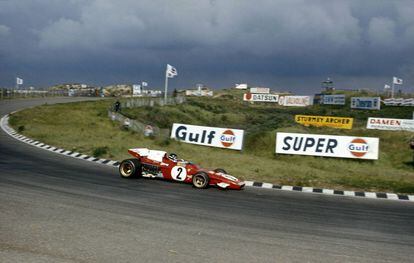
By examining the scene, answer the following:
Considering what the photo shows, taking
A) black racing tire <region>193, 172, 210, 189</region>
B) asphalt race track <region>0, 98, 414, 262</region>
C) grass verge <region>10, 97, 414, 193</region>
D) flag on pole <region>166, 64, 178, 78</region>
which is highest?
flag on pole <region>166, 64, 178, 78</region>

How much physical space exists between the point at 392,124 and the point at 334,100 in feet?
129

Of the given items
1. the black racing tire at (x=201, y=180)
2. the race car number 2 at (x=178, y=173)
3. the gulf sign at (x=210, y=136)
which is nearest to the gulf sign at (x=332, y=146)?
the gulf sign at (x=210, y=136)

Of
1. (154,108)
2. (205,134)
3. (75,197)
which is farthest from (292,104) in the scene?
(75,197)

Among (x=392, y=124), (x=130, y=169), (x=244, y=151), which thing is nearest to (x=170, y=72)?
→ (x=244, y=151)

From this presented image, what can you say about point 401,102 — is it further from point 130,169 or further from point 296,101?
point 130,169

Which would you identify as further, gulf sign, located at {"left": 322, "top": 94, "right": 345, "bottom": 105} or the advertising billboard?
gulf sign, located at {"left": 322, "top": 94, "right": 345, "bottom": 105}

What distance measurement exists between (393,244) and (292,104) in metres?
75.3

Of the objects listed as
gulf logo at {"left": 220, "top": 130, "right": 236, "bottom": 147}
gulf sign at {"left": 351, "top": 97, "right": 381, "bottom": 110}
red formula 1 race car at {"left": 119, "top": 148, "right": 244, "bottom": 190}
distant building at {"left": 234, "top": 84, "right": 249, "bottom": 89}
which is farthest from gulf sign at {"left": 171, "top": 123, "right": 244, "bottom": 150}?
distant building at {"left": 234, "top": 84, "right": 249, "bottom": 89}

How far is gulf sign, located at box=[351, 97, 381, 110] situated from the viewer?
70650 millimetres

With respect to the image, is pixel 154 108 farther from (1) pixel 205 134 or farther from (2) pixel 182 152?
(2) pixel 182 152

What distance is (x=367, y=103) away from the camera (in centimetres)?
7300

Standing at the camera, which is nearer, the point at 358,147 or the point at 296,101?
the point at 358,147

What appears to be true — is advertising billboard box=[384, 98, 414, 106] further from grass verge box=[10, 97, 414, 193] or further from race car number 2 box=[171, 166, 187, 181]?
race car number 2 box=[171, 166, 187, 181]

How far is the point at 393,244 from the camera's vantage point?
10.1 m
